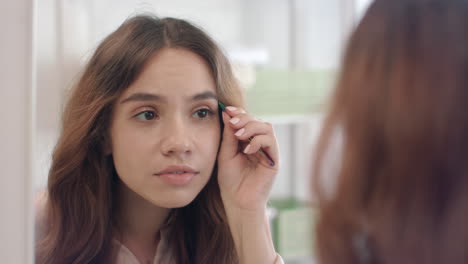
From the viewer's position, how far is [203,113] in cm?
53

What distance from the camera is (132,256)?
58 cm

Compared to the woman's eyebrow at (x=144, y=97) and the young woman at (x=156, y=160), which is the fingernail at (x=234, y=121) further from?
the woman's eyebrow at (x=144, y=97)

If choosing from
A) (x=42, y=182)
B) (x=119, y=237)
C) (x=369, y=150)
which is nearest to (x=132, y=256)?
(x=119, y=237)

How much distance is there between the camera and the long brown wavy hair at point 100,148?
0.52 metres

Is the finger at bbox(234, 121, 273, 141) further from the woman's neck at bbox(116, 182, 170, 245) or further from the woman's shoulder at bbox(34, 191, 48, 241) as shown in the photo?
the woman's shoulder at bbox(34, 191, 48, 241)

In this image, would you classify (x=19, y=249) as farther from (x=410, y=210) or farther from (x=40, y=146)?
(x=410, y=210)

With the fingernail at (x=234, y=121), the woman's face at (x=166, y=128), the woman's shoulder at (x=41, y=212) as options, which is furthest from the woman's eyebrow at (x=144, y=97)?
the woman's shoulder at (x=41, y=212)

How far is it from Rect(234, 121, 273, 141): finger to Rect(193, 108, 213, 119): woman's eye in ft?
0.15

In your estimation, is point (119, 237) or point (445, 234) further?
point (119, 237)

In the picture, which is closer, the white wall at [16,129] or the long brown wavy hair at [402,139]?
the long brown wavy hair at [402,139]

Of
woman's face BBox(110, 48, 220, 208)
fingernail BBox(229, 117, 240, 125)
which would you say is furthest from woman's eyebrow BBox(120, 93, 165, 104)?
fingernail BBox(229, 117, 240, 125)

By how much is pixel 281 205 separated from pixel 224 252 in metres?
0.75

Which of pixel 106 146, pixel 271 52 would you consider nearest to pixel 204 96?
pixel 106 146

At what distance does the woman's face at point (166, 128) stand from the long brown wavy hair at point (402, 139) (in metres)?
0.26
